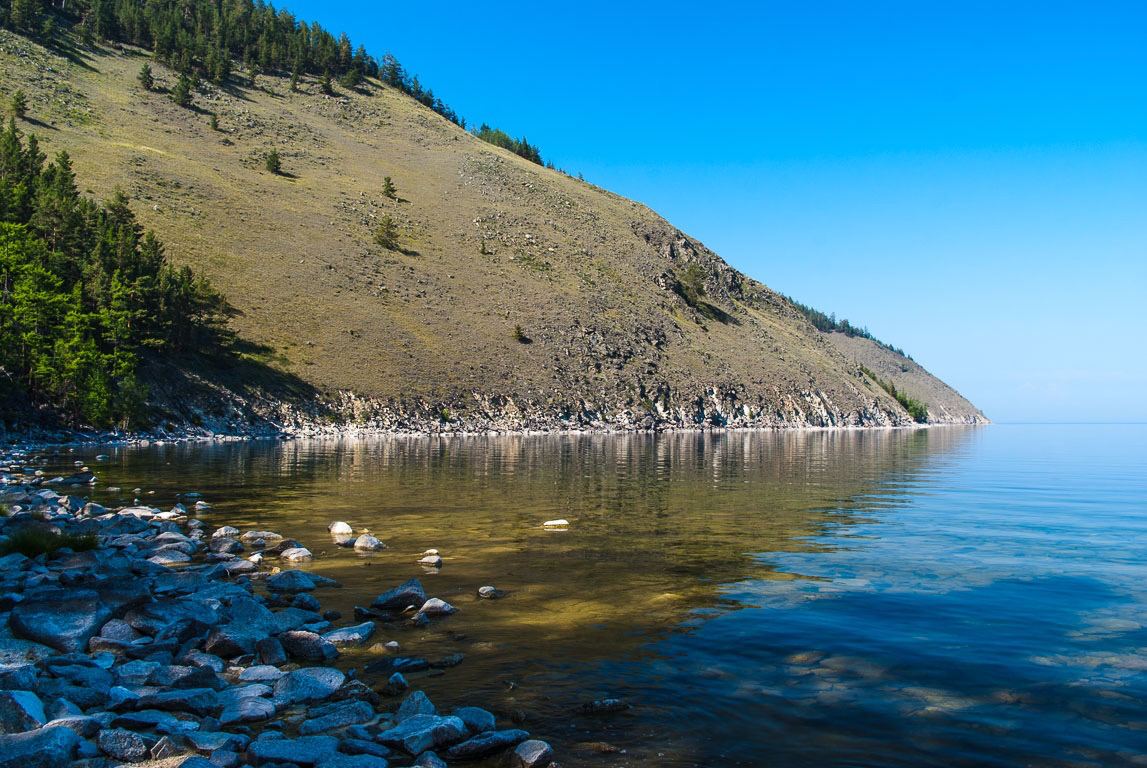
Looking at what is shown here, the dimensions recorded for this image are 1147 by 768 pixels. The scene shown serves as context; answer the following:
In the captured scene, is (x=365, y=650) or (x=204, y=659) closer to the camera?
A: (x=204, y=659)

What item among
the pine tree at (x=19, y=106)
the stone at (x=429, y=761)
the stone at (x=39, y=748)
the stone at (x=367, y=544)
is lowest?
the stone at (x=367, y=544)

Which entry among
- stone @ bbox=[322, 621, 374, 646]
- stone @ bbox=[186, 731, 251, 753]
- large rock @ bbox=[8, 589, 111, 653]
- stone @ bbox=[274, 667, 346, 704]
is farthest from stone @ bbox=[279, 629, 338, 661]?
stone @ bbox=[186, 731, 251, 753]

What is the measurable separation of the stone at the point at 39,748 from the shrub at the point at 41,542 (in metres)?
8.89

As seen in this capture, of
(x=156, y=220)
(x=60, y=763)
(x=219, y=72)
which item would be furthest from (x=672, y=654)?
(x=219, y=72)

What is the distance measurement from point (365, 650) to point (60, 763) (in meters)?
4.27

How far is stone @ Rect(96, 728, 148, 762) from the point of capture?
5.98m

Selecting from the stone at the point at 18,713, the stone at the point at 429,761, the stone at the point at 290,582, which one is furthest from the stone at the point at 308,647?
the stone at the point at 429,761

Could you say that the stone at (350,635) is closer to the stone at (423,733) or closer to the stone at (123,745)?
the stone at (423,733)

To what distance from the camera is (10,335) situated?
4566 cm

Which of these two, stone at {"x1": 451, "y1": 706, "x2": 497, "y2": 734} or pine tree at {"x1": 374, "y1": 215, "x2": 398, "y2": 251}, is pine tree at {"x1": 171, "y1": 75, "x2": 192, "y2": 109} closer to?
pine tree at {"x1": 374, "y1": 215, "x2": 398, "y2": 251}

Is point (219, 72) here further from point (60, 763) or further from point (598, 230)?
point (60, 763)

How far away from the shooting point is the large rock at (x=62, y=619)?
8938 mm

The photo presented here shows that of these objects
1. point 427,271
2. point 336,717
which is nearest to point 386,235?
point 427,271

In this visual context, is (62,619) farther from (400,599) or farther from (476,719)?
(476,719)
